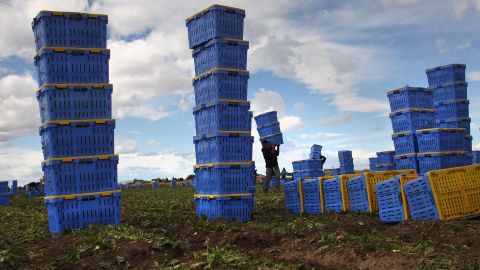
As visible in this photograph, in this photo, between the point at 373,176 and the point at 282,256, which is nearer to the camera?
the point at 282,256

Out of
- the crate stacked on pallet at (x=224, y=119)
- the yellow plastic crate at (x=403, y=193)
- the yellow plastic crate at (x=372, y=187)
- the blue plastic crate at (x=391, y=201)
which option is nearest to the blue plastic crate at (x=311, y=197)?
the yellow plastic crate at (x=372, y=187)

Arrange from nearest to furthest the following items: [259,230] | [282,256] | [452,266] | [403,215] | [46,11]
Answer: [452,266], [282,256], [259,230], [403,215], [46,11]

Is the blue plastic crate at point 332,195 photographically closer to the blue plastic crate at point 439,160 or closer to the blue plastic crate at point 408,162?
the blue plastic crate at point 439,160

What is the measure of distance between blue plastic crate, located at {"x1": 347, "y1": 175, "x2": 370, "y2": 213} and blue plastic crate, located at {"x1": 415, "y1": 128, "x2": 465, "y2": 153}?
6.11m

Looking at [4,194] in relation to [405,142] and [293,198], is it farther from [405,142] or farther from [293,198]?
[405,142]

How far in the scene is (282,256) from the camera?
8.23m

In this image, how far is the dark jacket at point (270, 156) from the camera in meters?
20.9

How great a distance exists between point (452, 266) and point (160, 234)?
20.3 feet

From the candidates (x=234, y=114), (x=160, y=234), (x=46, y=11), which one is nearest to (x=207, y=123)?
(x=234, y=114)

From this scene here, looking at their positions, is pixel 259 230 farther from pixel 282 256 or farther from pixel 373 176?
pixel 373 176

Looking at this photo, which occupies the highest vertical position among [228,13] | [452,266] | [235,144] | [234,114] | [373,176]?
Answer: [228,13]

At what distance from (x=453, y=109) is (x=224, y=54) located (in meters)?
14.7

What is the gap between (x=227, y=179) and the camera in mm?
13594

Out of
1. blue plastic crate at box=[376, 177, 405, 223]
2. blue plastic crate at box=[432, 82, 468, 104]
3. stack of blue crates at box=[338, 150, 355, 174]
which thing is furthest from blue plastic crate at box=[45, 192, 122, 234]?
stack of blue crates at box=[338, 150, 355, 174]
